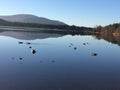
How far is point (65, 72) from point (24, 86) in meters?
7.43

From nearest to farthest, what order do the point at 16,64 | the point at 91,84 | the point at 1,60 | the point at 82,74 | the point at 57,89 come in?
the point at 57,89 < the point at 91,84 < the point at 82,74 < the point at 16,64 < the point at 1,60

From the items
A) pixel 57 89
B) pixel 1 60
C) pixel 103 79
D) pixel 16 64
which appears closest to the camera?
pixel 57 89

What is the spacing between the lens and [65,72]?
27703 mm

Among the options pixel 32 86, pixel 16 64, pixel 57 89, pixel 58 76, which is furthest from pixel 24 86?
pixel 16 64

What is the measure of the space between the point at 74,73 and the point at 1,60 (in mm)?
10722

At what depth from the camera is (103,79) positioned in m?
25.4

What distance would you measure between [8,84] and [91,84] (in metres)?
7.29

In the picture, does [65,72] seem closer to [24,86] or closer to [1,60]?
[24,86]

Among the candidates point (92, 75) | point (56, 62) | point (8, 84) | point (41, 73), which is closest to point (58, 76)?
point (41, 73)

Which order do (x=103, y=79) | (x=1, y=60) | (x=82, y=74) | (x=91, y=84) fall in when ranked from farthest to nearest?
1. (x=1, y=60)
2. (x=82, y=74)
3. (x=103, y=79)
4. (x=91, y=84)

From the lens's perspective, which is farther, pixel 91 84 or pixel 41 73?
pixel 41 73

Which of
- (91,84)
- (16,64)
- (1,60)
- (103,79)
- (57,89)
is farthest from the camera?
(1,60)

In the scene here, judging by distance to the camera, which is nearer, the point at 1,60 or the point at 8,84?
the point at 8,84

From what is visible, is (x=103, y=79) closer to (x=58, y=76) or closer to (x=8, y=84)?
(x=58, y=76)
